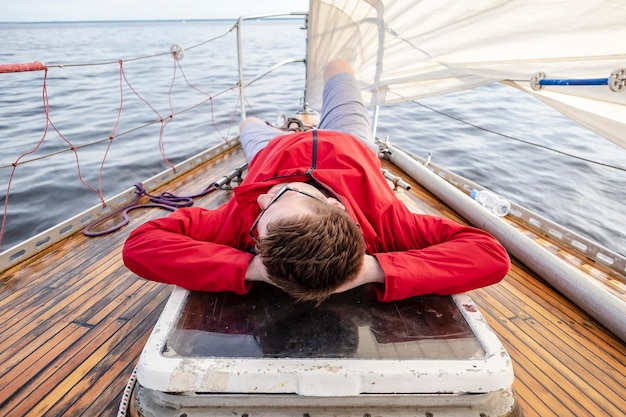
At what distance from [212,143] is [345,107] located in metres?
4.32

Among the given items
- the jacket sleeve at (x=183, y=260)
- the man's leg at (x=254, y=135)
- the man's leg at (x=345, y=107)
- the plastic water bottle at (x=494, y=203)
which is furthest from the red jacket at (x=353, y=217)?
the plastic water bottle at (x=494, y=203)

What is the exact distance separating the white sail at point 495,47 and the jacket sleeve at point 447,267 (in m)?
0.56

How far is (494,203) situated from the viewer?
2.50 m

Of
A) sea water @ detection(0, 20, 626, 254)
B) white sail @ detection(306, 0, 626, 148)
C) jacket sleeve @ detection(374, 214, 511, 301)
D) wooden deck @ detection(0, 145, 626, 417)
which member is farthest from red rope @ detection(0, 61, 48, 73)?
white sail @ detection(306, 0, 626, 148)

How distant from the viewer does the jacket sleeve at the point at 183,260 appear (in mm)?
1080

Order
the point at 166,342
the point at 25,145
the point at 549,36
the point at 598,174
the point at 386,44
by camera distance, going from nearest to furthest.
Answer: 1. the point at 166,342
2. the point at 549,36
3. the point at 386,44
4. the point at 598,174
5. the point at 25,145

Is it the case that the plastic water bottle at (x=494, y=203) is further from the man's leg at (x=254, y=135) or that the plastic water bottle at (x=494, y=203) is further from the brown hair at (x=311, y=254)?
the brown hair at (x=311, y=254)

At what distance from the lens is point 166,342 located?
93cm

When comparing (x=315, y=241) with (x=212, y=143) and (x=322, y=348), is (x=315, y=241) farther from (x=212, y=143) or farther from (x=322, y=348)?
(x=212, y=143)

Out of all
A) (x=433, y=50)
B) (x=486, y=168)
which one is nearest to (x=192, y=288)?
(x=433, y=50)

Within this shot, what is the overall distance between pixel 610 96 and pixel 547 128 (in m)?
6.26

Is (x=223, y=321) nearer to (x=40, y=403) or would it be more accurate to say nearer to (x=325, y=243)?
(x=325, y=243)

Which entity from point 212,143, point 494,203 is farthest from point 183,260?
point 212,143

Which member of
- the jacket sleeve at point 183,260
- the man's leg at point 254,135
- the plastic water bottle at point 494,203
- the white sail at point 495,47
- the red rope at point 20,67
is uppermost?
the white sail at point 495,47
